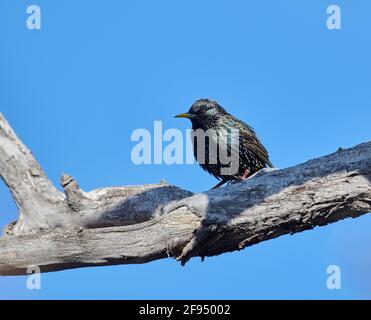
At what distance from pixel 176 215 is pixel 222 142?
3.39 metres

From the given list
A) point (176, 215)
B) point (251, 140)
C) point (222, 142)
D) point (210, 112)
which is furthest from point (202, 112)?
point (176, 215)

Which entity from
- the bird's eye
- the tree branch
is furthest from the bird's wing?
the tree branch

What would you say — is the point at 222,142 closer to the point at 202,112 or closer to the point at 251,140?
the point at 251,140

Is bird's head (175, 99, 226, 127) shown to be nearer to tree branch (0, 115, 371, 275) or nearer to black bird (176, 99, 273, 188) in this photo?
black bird (176, 99, 273, 188)

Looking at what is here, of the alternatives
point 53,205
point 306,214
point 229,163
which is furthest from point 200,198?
point 229,163

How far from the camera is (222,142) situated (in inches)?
414

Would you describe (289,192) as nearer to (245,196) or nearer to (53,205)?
(245,196)

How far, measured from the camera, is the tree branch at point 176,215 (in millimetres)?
7141

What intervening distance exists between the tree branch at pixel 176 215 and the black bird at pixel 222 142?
251cm

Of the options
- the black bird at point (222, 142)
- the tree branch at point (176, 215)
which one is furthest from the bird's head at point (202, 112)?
the tree branch at point (176, 215)

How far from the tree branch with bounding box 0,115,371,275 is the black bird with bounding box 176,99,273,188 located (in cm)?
251

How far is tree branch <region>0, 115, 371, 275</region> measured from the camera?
7.14 meters
